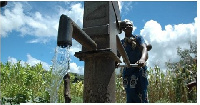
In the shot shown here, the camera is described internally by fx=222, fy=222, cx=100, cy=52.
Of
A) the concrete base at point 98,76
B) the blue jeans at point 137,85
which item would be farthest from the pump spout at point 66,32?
the blue jeans at point 137,85

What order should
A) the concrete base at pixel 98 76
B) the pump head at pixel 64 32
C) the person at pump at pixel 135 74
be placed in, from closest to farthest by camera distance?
the pump head at pixel 64 32
the concrete base at pixel 98 76
the person at pump at pixel 135 74

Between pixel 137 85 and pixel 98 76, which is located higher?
pixel 98 76

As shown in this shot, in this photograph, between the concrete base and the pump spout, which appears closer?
the pump spout

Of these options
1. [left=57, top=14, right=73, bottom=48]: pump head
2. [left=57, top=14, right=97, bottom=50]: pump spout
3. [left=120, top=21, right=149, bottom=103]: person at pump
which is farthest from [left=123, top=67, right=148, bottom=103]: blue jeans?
[left=57, top=14, right=73, bottom=48]: pump head

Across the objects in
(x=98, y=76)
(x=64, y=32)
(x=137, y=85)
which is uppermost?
(x=64, y=32)

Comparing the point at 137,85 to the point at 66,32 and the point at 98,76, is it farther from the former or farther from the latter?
the point at 66,32

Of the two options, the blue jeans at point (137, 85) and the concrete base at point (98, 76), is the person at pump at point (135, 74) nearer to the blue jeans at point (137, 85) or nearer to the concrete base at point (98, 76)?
the blue jeans at point (137, 85)

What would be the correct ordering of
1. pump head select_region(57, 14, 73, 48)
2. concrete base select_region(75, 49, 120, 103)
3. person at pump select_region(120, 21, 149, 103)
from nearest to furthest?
pump head select_region(57, 14, 73, 48), concrete base select_region(75, 49, 120, 103), person at pump select_region(120, 21, 149, 103)

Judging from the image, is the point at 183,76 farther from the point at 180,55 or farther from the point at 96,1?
the point at 180,55

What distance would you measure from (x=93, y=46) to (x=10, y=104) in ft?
11.5

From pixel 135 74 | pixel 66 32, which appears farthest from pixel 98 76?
pixel 135 74

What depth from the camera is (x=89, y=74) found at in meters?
1.67

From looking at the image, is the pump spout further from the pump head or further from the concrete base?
the concrete base

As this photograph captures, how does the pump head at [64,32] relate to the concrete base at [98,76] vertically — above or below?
above
